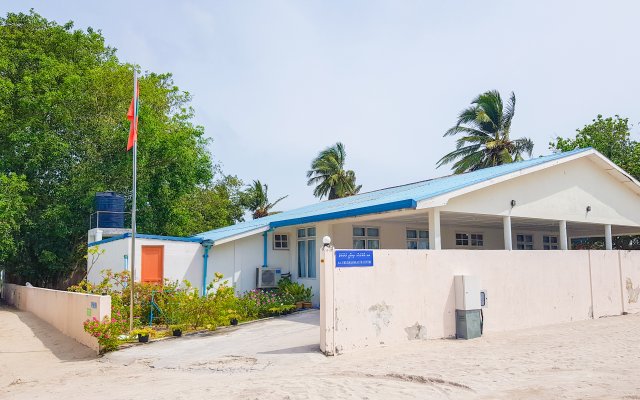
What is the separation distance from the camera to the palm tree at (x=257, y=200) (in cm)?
4100

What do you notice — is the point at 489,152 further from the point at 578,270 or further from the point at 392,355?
the point at 392,355

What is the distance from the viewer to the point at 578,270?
15.1 m

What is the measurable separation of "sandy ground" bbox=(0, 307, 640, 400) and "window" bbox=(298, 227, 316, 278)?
4201mm

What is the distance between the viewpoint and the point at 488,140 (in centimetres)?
3222

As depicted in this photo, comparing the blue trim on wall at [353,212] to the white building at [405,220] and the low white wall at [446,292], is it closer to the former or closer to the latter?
the white building at [405,220]

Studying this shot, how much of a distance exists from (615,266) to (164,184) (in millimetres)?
18608

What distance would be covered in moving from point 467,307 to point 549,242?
45.0ft

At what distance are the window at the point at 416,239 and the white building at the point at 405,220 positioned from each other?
4 centimetres

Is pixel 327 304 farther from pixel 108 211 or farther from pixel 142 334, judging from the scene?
pixel 108 211

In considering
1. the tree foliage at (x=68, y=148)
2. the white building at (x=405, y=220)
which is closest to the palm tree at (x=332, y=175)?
the tree foliage at (x=68, y=148)

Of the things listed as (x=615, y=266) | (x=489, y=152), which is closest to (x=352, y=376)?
(x=615, y=266)

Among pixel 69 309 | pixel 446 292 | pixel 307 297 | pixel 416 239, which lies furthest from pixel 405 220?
pixel 69 309

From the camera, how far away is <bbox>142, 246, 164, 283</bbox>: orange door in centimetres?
1576

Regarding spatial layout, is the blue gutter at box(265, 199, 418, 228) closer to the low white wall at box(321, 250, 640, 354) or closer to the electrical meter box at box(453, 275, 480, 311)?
the low white wall at box(321, 250, 640, 354)
